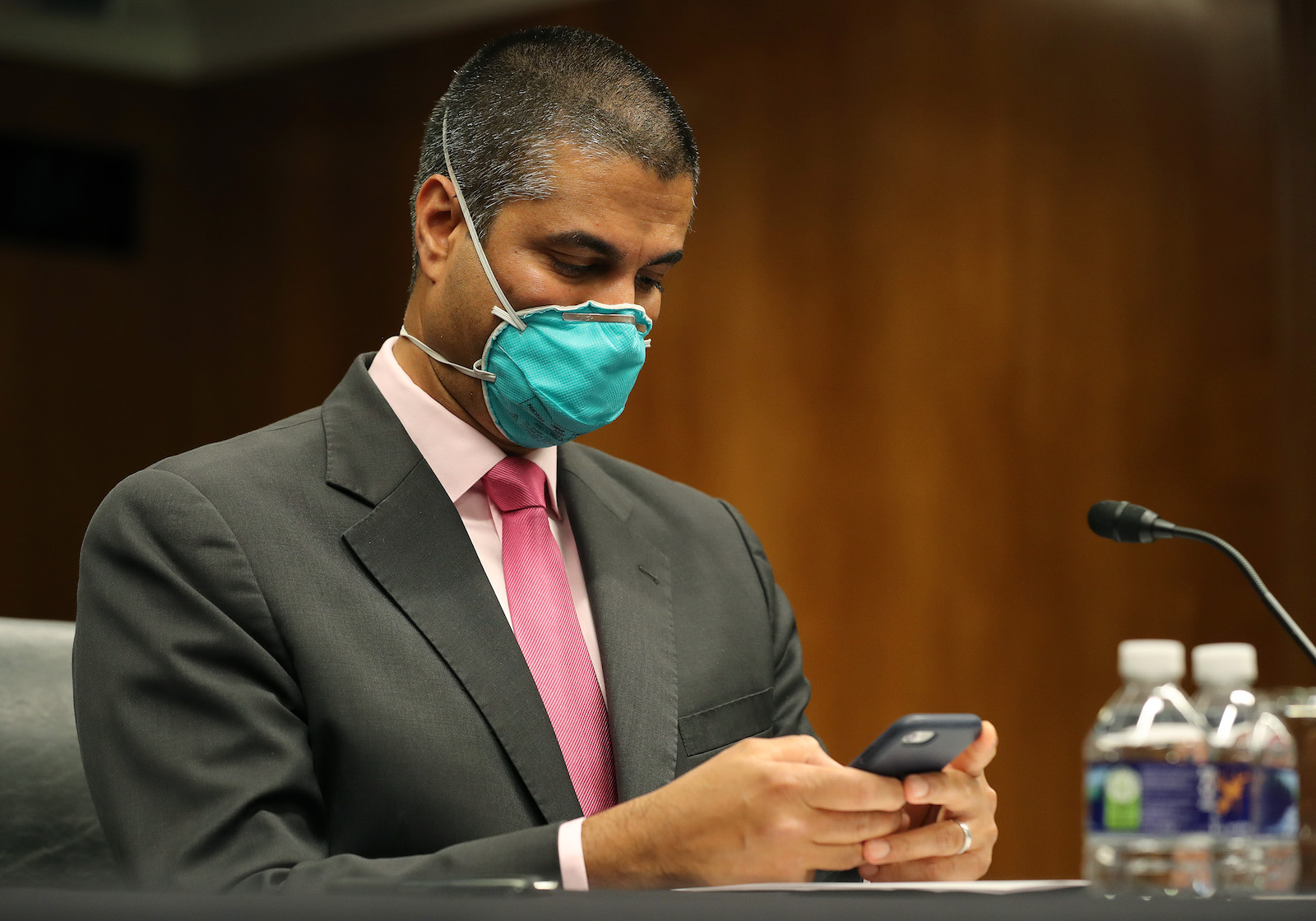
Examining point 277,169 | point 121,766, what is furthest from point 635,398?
point 121,766

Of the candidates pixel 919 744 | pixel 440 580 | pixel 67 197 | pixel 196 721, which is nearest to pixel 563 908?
pixel 919 744

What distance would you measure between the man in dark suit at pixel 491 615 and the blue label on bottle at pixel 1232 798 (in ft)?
0.68

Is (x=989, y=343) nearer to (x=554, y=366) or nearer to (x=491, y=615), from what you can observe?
(x=554, y=366)

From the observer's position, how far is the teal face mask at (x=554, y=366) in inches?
62.4

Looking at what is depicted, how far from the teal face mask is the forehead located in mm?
72

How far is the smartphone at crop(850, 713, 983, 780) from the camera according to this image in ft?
3.36

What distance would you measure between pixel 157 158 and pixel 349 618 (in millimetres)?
4133

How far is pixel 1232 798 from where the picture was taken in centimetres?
105

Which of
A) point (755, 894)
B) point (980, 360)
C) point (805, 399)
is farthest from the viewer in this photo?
point (805, 399)

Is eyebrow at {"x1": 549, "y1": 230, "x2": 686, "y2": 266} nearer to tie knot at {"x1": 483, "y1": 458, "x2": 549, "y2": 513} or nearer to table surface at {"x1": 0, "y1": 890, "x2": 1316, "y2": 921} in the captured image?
tie knot at {"x1": 483, "y1": 458, "x2": 549, "y2": 513}

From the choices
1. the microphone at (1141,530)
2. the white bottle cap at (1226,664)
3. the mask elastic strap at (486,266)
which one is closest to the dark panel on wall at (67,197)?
the mask elastic strap at (486,266)

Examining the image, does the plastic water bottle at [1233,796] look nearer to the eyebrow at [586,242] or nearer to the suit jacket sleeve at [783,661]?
the suit jacket sleeve at [783,661]

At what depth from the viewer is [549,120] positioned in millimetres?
1613

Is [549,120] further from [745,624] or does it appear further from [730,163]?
[730,163]
